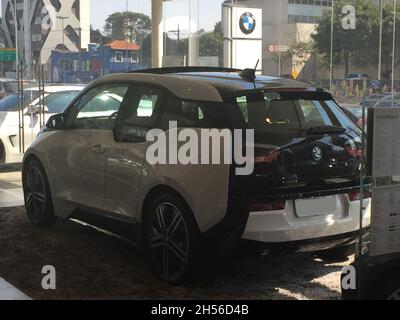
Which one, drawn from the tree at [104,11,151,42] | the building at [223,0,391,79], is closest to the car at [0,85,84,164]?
the tree at [104,11,151,42]

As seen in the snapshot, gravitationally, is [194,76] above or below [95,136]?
above

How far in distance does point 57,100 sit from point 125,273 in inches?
282

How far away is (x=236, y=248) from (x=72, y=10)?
2703cm

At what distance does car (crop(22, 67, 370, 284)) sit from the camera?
435cm

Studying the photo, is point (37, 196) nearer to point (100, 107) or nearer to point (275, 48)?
point (100, 107)

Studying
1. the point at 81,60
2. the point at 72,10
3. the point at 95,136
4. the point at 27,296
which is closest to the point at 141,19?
the point at 81,60

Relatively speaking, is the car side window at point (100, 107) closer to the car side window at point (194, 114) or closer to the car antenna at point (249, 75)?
the car side window at point (194, 114)

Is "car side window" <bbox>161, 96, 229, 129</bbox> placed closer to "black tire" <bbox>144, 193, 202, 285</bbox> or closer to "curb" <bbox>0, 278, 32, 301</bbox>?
"black tire" <bbox>144, 193, 202, 285</bbox>

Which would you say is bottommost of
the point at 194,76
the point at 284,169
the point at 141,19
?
the point at 284,169

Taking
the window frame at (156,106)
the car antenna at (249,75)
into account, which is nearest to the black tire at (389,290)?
the car antenna at (249,75)

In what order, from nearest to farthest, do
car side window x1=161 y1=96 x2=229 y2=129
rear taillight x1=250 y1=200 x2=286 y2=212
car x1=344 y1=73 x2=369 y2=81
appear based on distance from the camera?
rear taillight x1=250 y1=200 x2=286 y2=212 < car side window x1=161 y1=96 x2=229 y2=129 < car x1=344 y1=73 x2=369 y2=81

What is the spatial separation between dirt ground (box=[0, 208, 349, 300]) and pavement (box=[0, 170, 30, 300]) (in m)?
0.08

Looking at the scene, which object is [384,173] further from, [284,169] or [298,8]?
[298,8]

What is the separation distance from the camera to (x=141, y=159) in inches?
195
